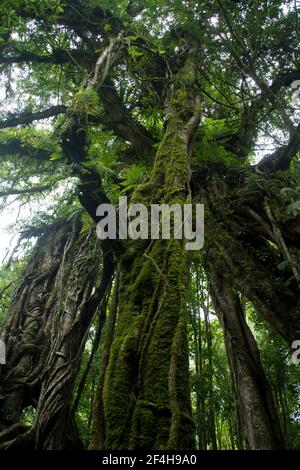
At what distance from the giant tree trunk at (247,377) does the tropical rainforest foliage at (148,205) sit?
0.04 ft

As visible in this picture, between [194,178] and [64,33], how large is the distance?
2.36 metres

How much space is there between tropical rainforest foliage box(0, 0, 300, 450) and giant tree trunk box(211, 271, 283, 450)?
0.04ft

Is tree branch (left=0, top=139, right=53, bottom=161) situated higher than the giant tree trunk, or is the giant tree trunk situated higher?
tree branch (left=0, top=139, right=53, bottom=161)

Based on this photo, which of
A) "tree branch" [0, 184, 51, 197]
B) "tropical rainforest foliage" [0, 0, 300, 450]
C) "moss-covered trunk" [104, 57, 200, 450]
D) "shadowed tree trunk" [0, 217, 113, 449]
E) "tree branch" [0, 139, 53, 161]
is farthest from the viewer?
"tree branch" [0, 184, 51, 197]

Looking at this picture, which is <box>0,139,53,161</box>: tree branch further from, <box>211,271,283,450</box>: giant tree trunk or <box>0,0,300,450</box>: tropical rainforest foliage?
<box>211,271,283,450</box>: giant tree trunk

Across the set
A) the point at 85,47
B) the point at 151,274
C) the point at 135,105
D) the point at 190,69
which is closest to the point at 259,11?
the point at 190,69

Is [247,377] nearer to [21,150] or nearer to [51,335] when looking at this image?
[51,335]

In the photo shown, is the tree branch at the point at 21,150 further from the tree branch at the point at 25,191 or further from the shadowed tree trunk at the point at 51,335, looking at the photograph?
the shadowed tree trunk at the point at 51,335

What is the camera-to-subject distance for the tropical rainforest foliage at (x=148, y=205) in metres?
1.86

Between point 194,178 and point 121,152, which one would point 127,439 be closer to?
point 194,178

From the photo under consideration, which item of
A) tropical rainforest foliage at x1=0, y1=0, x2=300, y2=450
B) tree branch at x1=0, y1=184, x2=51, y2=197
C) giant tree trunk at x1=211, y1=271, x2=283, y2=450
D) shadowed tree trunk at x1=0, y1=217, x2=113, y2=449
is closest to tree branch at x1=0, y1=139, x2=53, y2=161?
tropical rainforest foliage at x1=0, y1=0, x2=300, y2=450

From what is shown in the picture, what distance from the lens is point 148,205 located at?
8.47 feet

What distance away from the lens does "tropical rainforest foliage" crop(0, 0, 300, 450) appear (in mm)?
1859

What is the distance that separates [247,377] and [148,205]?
190 cm
